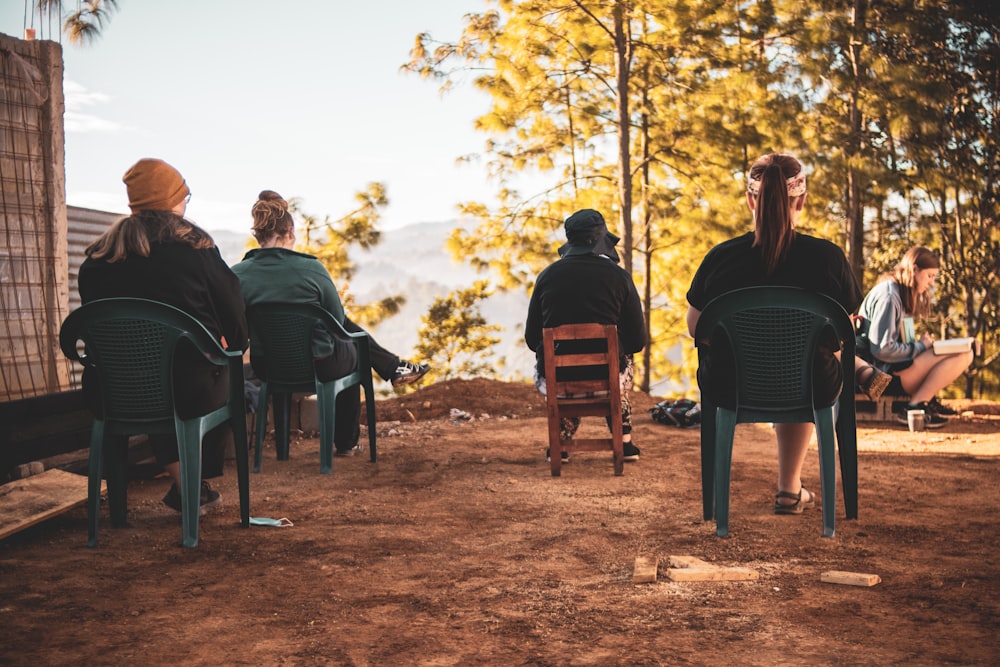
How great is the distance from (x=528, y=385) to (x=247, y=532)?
231 inches

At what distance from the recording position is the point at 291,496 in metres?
5.05

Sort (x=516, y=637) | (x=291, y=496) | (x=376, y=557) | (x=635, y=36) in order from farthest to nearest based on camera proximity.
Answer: (x=635, y=36) < (x=291, y=496) < (x=376, y=557) < (x=516, y=637)

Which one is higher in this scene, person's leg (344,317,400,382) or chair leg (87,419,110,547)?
person's leg (344,317,400,382)

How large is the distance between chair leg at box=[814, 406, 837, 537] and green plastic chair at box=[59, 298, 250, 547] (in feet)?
8.44

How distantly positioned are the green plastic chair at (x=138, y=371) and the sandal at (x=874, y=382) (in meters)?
4.42

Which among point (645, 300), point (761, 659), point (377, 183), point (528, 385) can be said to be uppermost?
point (377, 183)

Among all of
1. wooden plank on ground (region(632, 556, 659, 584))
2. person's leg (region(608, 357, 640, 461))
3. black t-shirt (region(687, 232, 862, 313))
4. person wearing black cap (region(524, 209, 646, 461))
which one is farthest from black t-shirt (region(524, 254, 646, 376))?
wooden plank on ground (region(632, 556, 659, 584))

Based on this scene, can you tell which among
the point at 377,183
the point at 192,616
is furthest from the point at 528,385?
the point at 377,183

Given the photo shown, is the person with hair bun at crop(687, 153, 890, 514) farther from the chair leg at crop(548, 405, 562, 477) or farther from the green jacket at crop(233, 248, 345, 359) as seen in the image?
the green jacket at crop(233, 248, 345, 359)

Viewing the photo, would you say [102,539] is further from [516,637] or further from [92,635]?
[516,637]

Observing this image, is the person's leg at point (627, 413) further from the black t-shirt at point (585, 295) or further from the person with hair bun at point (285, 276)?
the person with hair bun at point (285, 276)

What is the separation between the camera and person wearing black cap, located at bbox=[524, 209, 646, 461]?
18.5 ft

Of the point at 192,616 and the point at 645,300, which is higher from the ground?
the point at 645,300

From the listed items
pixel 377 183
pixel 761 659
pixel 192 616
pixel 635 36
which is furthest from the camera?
pixel 377 183
